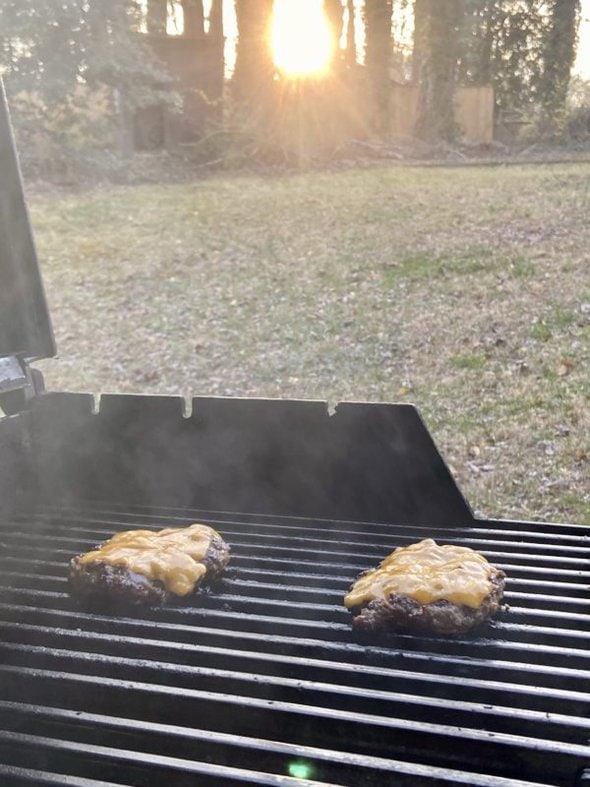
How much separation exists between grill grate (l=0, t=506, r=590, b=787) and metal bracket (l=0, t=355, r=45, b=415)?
874 millimetres

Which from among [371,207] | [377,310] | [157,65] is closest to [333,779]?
[377,310]

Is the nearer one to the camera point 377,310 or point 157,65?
point 377,310

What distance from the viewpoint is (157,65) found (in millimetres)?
9844

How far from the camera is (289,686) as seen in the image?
2.27 metres

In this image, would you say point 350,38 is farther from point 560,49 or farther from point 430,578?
point 430,578

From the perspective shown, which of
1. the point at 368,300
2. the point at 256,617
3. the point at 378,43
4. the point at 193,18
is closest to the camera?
the point at 256,617

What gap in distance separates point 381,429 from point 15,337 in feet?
6.05

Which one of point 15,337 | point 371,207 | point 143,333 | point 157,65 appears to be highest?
point 157,65

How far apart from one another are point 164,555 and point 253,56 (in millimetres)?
7225

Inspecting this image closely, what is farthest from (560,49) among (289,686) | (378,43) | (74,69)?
(74,69)

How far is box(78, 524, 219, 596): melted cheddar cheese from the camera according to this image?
9.09 feet

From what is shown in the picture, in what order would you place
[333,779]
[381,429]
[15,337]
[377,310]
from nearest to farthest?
[333,779] → [381,429] → [15,337] → [377,310]

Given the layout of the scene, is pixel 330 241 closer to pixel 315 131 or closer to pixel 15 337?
pixel 315 131

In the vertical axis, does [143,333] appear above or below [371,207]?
below
